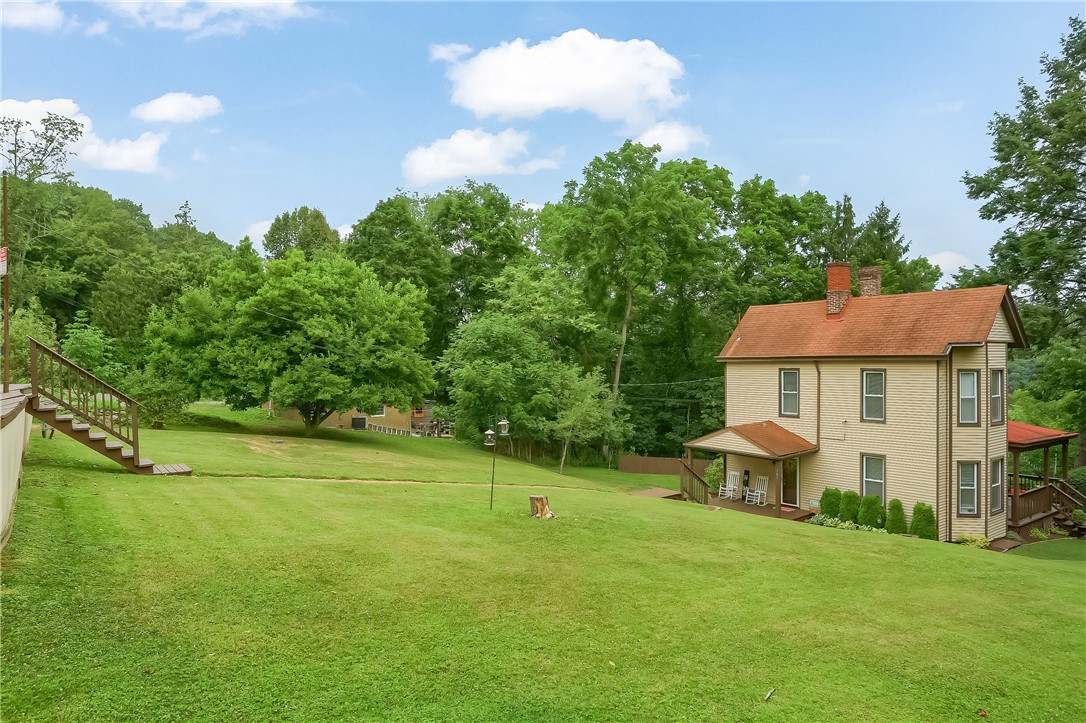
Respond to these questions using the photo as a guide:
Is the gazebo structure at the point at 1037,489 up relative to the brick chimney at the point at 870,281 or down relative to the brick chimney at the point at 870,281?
down

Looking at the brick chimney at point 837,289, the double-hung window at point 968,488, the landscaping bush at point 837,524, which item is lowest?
the landscaping bush at point 837,524

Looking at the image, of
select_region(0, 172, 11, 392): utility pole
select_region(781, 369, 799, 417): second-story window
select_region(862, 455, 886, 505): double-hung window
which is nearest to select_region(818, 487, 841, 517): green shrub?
select_region(862, 455, 886, 505): double-hung window

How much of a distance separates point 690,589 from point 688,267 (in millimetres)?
31337

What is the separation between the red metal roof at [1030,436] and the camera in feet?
74.4

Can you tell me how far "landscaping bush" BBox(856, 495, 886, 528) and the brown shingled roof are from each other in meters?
4.78

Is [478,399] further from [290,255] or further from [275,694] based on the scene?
[275,694]

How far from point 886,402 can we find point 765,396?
448 cm

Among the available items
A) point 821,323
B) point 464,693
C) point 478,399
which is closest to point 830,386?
point 821,323

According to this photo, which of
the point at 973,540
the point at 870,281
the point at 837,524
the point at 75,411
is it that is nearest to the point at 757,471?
the point at 837,524

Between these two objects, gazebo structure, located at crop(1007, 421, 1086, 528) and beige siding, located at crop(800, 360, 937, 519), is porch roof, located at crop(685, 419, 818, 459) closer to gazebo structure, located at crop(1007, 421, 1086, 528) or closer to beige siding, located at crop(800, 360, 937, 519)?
beige siding, located at crop(800, 360, 937, 519)

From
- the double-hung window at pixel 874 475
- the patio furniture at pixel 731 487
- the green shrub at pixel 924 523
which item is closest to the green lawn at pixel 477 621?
the green shrub at pixel 924 523

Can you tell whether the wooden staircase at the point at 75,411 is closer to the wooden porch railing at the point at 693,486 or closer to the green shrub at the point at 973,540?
the wooden porch railing at the point at 693,486

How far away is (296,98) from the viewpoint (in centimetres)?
2428

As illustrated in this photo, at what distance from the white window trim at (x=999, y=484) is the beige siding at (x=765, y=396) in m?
5.62
